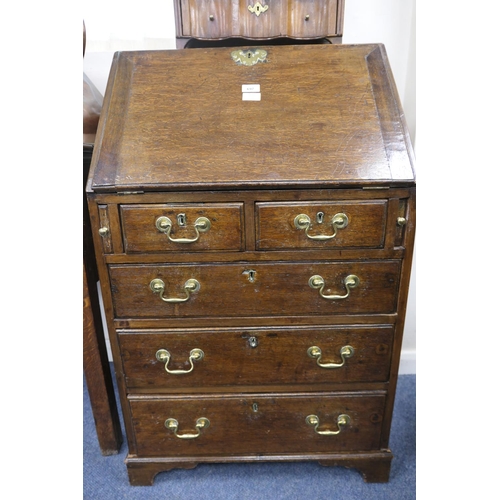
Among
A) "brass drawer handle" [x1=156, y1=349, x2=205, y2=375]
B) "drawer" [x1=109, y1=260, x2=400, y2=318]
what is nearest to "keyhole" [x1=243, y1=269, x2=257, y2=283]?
"drawer" [x1=109, y1=260, x2=400, y2=318]

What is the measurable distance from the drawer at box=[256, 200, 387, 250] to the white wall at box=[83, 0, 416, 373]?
714 mm

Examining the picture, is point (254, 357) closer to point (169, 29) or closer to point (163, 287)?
point (163, 287)

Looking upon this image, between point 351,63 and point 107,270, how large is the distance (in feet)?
3.28

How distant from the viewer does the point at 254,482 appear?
57.5 inches

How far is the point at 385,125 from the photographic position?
3.89 ft

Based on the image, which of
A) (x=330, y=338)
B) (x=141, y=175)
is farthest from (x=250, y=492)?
(x=141, y=175)

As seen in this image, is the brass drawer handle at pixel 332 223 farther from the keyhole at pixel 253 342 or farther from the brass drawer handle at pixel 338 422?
the brass drawer handle at pixel 338 422

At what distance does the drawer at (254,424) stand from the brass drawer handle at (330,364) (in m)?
0.12

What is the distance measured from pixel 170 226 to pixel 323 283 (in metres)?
0.46

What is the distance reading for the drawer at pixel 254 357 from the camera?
124 centimetres

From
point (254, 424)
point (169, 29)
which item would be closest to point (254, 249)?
point (254, 424)

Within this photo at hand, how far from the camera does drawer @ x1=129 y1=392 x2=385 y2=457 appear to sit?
133 centimetres

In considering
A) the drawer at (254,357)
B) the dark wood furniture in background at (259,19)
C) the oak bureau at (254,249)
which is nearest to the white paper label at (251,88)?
the oak bureau at (254,249)

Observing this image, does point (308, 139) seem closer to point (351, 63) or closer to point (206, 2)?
point (351, 63)
